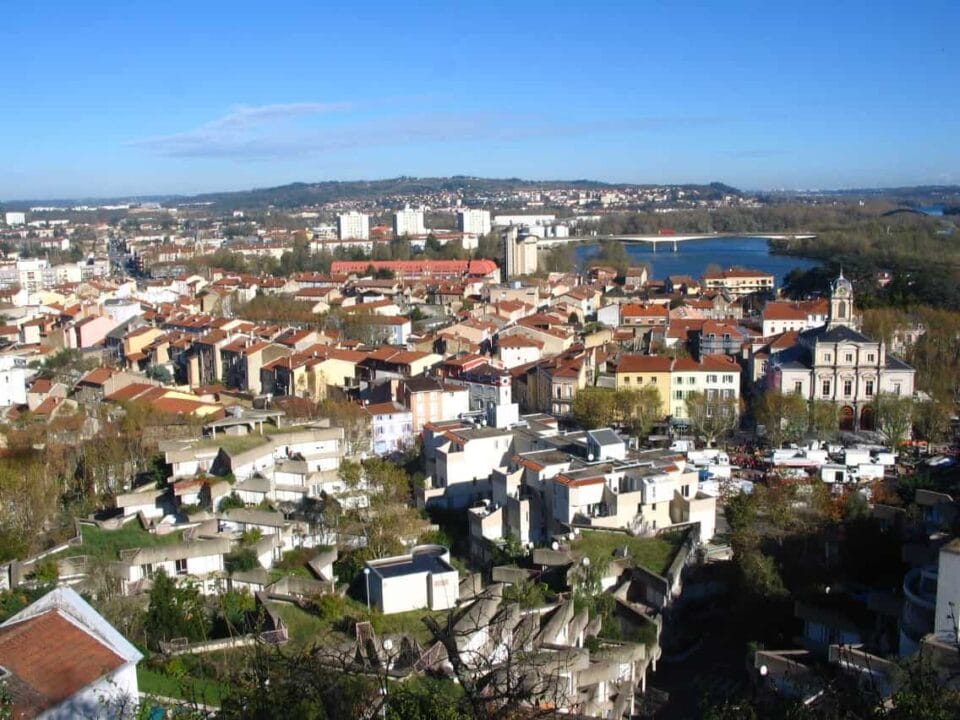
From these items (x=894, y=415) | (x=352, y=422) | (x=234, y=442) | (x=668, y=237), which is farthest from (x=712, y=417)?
(x=668, y=237)

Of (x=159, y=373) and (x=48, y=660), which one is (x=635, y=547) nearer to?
(x=48, y=660)

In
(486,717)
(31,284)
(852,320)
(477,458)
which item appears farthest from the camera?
(31,284)

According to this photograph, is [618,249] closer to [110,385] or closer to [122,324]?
[122,324]

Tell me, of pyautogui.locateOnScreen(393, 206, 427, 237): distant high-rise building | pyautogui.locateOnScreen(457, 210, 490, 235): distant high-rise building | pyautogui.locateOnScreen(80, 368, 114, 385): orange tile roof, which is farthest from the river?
pyautogui.locateOnScreen(80, 368, 114, 385): orange tile roof

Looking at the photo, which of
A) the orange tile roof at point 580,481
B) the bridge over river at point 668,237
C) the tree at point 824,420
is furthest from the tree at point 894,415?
the bridge over river at point 668,237

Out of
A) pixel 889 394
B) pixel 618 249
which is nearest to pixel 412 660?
pixel 889 394
